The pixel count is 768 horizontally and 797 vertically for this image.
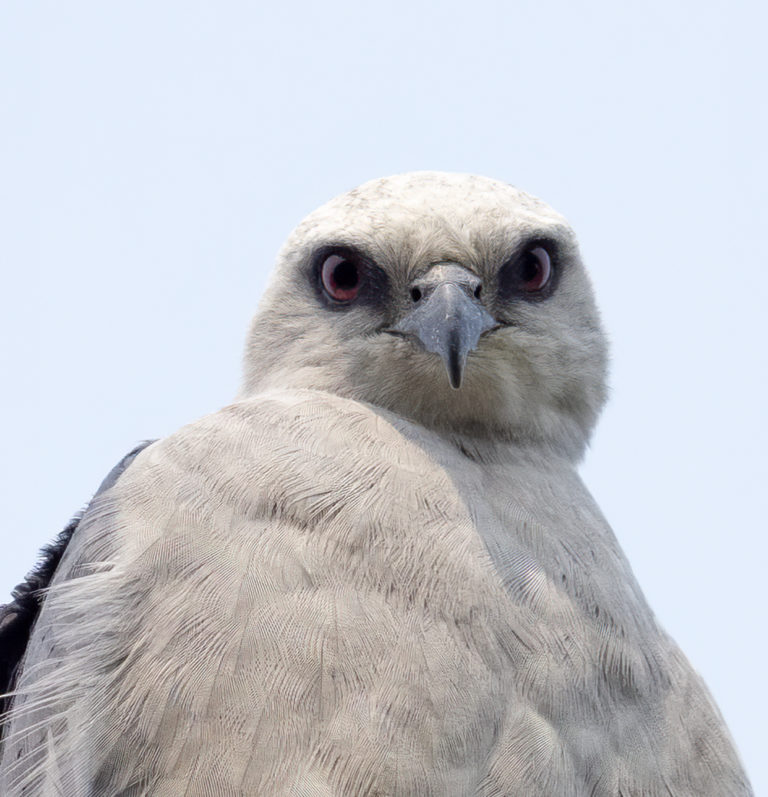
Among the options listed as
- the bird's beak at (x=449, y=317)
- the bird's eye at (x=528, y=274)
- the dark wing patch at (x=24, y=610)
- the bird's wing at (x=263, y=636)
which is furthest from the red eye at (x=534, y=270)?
the dark wing patch at (x=24, y=610)

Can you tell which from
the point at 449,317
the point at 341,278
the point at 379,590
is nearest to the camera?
the point at 379,590

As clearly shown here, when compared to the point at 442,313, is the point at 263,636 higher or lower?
lower

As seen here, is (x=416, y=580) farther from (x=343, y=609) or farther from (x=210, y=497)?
(x=210, y=497)

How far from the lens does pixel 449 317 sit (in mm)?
4938

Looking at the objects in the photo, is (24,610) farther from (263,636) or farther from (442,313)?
(442,313)

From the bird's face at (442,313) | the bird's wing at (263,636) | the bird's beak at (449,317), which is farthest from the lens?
the bird's face at (442,313)

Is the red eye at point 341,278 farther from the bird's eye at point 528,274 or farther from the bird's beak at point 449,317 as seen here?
the bird's eye at point 528,274

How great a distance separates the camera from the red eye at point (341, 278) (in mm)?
5531

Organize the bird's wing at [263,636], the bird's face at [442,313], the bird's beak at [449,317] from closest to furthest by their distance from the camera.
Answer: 1. the bird's wing at [263,636]
2. the bird's beak at [449,317]
3. the bird's face at [442,313]

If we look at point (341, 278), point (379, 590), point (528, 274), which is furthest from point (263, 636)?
point (528, 274)

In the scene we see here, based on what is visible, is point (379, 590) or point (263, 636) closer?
point (263, 636)

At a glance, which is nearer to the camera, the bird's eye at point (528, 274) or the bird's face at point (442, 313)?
the bird's face at point (442, 313)

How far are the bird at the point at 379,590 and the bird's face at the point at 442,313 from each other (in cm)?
1

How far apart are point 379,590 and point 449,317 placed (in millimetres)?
1200
